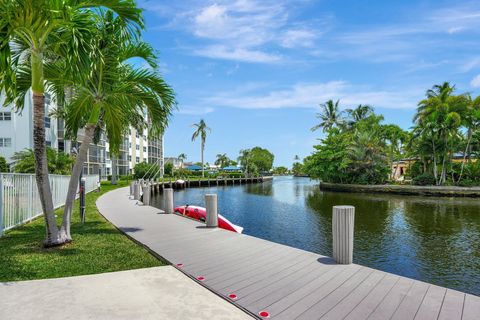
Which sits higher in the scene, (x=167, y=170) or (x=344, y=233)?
(x=167, y=170)

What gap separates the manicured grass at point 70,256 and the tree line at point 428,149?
37.5 m

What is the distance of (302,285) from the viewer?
4875 mm

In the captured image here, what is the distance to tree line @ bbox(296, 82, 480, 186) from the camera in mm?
35562

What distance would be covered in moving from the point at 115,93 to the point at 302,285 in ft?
21.3

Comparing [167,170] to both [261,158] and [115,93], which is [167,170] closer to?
[261,158]

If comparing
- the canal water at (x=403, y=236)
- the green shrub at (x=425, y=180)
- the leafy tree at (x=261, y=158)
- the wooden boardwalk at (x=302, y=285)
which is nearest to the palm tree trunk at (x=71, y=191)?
the wooden boardwalk at (x=302, y=285)

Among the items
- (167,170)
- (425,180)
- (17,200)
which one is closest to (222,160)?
(167,170)

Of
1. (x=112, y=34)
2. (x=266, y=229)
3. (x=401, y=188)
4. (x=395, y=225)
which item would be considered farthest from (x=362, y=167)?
(x=112, y=34)

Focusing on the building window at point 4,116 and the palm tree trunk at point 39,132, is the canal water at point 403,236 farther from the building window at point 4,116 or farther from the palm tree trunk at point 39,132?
the building window at point 4,116

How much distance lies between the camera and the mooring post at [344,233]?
588cm

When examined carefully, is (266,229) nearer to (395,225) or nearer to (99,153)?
(395,225)

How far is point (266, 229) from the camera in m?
16.1

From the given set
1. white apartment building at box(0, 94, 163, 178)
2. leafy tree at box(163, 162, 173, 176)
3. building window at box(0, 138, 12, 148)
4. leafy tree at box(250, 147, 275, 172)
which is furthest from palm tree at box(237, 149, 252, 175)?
building window at box(0, 138, 12, 148)

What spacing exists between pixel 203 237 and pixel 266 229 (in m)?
8.02
